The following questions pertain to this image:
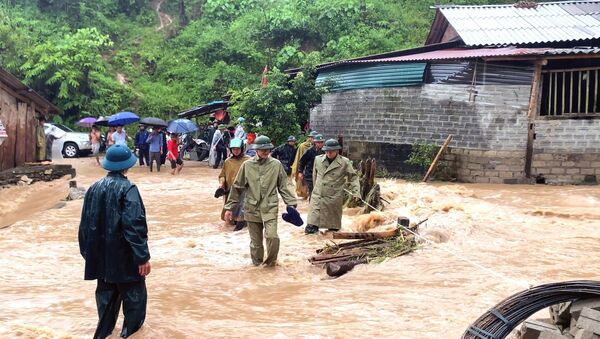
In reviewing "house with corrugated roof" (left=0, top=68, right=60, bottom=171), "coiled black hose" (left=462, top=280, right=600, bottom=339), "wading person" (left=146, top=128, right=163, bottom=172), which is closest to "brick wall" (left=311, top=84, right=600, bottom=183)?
"wading person" (left=146, top=128, right=163, bottom=172)

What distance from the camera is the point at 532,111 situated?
43.2ft

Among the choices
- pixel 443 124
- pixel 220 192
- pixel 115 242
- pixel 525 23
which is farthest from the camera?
pixel 525 23

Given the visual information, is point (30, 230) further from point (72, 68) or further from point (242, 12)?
point (242, 12)

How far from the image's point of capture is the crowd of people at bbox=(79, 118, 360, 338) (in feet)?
14.2

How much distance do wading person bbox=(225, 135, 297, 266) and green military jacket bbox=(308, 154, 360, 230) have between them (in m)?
1.60

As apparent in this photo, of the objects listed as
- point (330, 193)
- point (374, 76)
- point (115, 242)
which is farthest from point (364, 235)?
point (374, 76)

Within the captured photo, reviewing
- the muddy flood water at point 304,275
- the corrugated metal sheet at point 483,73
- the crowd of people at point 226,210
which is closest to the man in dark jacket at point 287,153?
the crowd of people at point 226,210

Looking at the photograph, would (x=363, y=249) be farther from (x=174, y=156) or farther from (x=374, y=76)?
(x=174, y=156)

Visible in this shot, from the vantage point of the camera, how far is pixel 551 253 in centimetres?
713

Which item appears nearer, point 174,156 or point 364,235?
point 364,235

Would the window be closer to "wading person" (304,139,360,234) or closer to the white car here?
"wading person" (304,139,360,234)

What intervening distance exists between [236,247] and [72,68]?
61.6ft

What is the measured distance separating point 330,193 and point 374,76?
7723 mm

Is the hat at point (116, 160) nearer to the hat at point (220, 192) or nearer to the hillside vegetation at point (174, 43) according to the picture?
A: the hat at point (220, 192)
